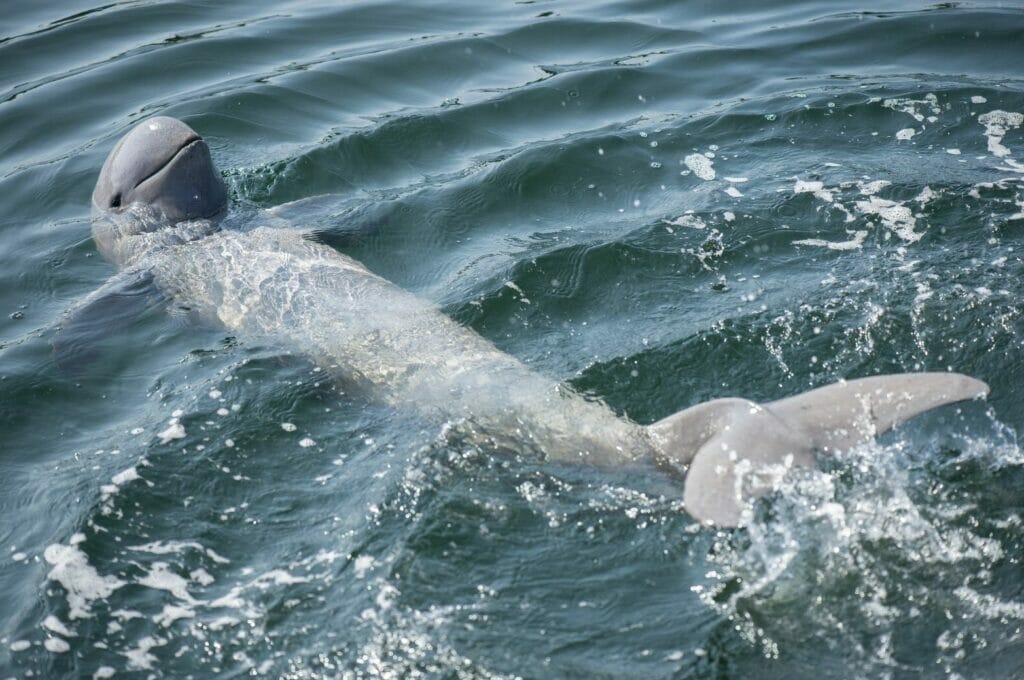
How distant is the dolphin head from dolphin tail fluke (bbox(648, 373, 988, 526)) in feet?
17.0

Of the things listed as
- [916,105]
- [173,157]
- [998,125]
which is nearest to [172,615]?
[173,157]

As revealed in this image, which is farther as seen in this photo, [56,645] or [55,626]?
[55,626]

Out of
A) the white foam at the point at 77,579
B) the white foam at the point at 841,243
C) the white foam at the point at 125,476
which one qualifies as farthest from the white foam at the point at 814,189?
the white foam at the point at 77,579

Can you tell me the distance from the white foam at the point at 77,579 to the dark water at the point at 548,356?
0.06ft

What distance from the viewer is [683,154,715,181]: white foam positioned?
9.97m

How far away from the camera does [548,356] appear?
7504 mm

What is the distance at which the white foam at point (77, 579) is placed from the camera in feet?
18.5

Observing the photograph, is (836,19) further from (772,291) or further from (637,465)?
(637,465)

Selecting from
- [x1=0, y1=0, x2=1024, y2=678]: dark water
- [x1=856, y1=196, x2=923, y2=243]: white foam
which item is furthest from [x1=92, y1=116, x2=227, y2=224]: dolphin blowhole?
[x1=856, y1=196, x2=923, y2=243]: white foam

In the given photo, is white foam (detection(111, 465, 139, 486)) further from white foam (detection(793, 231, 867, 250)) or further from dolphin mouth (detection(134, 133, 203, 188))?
white foam (detection(793, 231, 867, 250))

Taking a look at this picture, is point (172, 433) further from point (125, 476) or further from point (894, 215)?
point (894, 215)

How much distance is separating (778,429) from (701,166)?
15.8 ft

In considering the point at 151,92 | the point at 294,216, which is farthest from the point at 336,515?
the point at 151,92

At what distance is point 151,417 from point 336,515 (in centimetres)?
184
